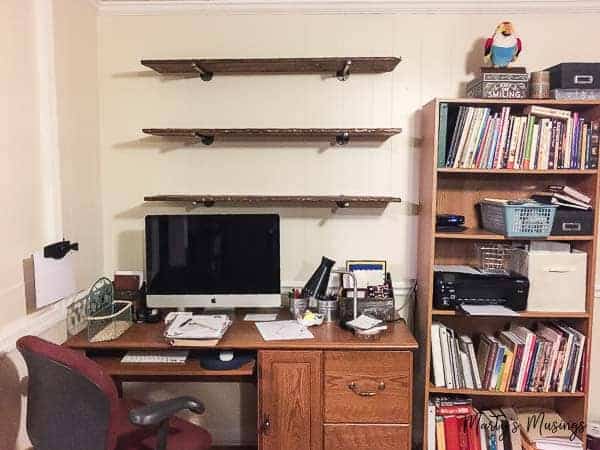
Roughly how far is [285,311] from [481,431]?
1094mm

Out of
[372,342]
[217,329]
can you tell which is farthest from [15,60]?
[372,342]

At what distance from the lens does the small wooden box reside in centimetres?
217

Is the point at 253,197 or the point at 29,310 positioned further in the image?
the point at 253,197

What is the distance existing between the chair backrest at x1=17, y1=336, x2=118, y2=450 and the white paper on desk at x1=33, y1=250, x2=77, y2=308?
16.3 inches

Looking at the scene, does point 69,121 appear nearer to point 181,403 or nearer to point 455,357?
point 181,403

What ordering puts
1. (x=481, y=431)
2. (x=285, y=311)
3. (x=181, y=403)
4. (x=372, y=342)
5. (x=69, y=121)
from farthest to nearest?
(x=285, y=311), (x=481, y=431), (x=69, y=121), (x=372, y=342), (x=181, y=403)

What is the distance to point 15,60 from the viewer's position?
181 cm

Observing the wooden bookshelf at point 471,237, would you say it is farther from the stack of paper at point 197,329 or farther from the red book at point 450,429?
the stack of paper at point 197,329

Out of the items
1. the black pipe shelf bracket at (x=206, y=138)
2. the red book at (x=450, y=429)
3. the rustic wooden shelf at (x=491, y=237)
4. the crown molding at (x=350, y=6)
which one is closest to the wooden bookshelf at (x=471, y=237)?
the rustic wooden shelf at (x=491, y=237)

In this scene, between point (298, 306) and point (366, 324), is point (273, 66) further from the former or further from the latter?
point (366, 324)

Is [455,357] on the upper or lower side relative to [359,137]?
lower

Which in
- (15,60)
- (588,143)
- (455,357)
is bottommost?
(455,357)

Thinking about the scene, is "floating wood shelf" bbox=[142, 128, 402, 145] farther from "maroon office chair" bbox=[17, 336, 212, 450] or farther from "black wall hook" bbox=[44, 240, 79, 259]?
"maroon office chair" bbox=[17, 336, 212, 450]

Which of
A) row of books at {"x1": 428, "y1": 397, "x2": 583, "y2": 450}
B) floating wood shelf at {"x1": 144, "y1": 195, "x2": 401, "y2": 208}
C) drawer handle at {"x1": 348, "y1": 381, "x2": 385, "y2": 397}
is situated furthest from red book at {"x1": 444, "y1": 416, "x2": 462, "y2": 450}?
floating wood shelf at {"x1": 144, "y1": 195, "x2": 401, "y2": 208}
